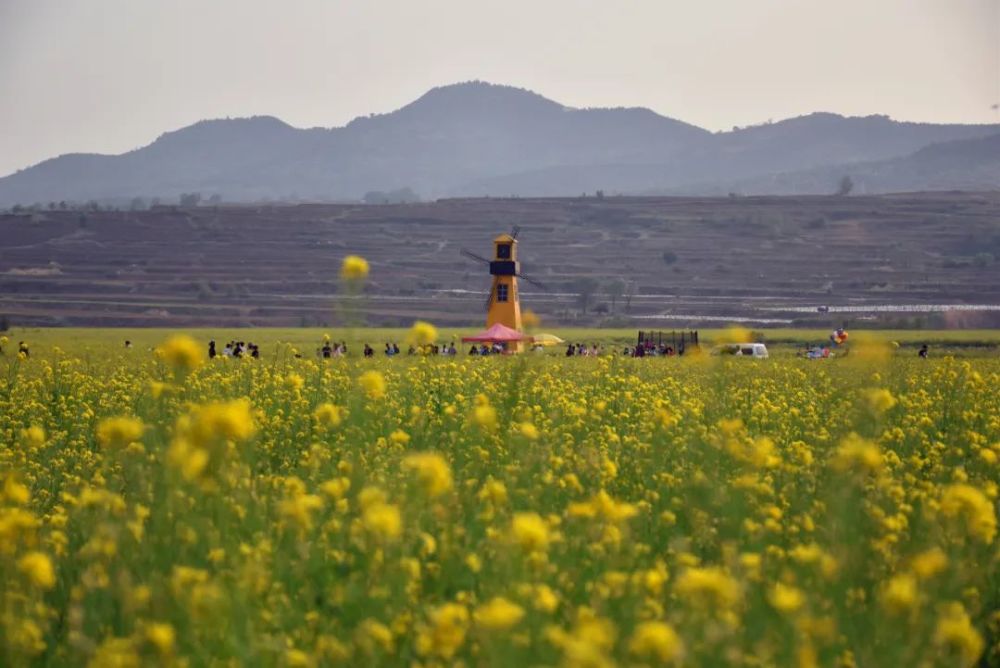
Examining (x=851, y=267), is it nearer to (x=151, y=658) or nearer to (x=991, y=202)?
(x=991, y=202)

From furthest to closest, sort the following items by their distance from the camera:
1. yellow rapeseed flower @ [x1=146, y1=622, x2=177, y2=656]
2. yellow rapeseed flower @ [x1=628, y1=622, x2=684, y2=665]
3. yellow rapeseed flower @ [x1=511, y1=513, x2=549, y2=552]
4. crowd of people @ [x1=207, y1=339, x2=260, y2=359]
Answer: crowd of people @ [x1=207, y1=339, x2=260, y2=359] < yellow rapeseed flower @ [x1=511, y1=513, x2=549, y2=552] < yellow rapeseed flower @ [x1=146, y1=622, x2=177, y2=656] < yellow rapeseed flower @ [x1=628, y1=622, x2=684, y2=665]

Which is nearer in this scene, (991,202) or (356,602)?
(356,602)

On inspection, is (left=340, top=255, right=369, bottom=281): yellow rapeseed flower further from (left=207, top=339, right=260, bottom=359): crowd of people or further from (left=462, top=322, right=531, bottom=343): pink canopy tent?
(left=462, top=322, right=531, bottom=343): pink canopy tent

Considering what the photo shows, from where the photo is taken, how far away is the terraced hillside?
339 feet

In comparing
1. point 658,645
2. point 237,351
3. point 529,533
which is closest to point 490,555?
point 529,533

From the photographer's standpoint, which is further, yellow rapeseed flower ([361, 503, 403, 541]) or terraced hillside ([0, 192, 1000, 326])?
terraced hillside ([0, 192, 1000, 326])

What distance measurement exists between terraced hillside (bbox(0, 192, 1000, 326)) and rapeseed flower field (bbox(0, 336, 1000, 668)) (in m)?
75.7

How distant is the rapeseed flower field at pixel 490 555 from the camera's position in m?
5.34

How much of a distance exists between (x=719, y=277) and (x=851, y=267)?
11676 mm

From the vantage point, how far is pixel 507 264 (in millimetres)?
53719

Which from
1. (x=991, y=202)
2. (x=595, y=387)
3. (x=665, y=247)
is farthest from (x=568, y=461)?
(x=991, y=202)

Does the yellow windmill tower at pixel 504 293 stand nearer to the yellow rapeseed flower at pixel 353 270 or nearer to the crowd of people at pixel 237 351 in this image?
the crowd of people at pixel 237 351

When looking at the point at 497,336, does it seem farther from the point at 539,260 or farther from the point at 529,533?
the point at 539,260

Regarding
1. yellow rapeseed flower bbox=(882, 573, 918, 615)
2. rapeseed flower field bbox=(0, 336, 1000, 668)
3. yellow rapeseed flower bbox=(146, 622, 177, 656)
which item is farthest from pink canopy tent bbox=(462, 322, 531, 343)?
yellow rapeseed flower bbox=(146, 622, 177, 656)
